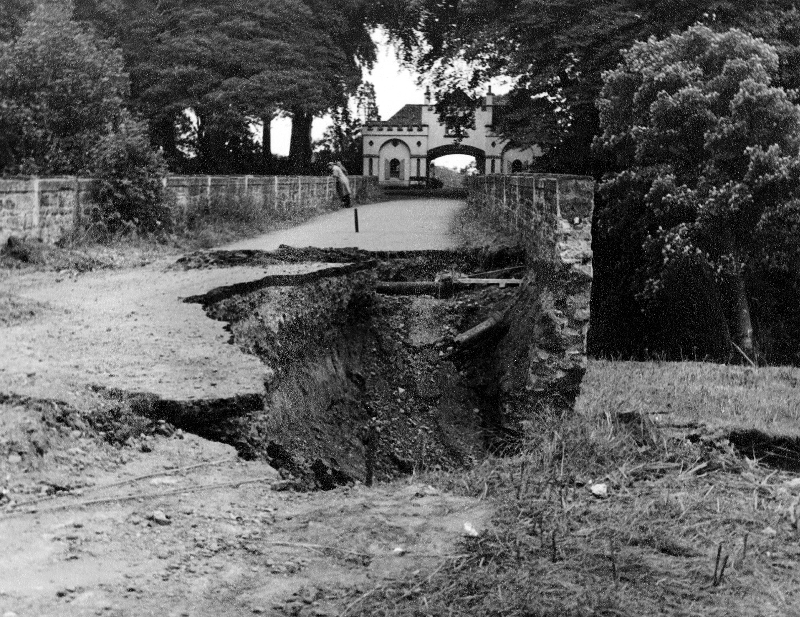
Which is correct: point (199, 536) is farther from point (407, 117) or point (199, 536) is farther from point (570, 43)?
point (407, 117)

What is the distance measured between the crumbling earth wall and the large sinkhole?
0.68m

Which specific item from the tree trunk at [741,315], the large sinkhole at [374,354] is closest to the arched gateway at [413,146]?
the tree trunk at [741,315]

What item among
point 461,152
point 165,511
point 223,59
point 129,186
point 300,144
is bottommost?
point 165,511

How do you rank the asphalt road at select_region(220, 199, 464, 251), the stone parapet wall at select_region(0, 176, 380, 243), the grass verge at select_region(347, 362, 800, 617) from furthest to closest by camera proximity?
the asphalt road at select_region(220, 199, 464, 251)
the stone parapet wall at select_region(0, 176, 380, 243)
the grass verge at select_region(347, 362, 800, 617)

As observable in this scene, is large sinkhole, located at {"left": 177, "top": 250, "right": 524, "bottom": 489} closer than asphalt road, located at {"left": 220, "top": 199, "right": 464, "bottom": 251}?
Yes

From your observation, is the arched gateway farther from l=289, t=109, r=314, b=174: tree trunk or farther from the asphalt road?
the asphalt road

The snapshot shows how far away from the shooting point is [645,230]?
2033 cm

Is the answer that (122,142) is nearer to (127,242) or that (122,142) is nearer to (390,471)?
(127,242)

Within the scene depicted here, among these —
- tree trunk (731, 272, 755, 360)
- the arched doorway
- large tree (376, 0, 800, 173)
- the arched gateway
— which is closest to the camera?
tree trunk (731, 272, 755, 360)

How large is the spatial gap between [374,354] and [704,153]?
9.72 meters

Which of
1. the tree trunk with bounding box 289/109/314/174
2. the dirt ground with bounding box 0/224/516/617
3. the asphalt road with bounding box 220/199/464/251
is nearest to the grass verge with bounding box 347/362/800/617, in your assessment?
the dirt ground with bounding box 0/224/516/617

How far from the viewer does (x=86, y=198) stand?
14.4 m

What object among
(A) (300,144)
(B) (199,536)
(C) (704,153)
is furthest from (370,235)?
(A) (300,144)

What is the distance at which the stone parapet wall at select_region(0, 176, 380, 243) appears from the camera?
12.5m
